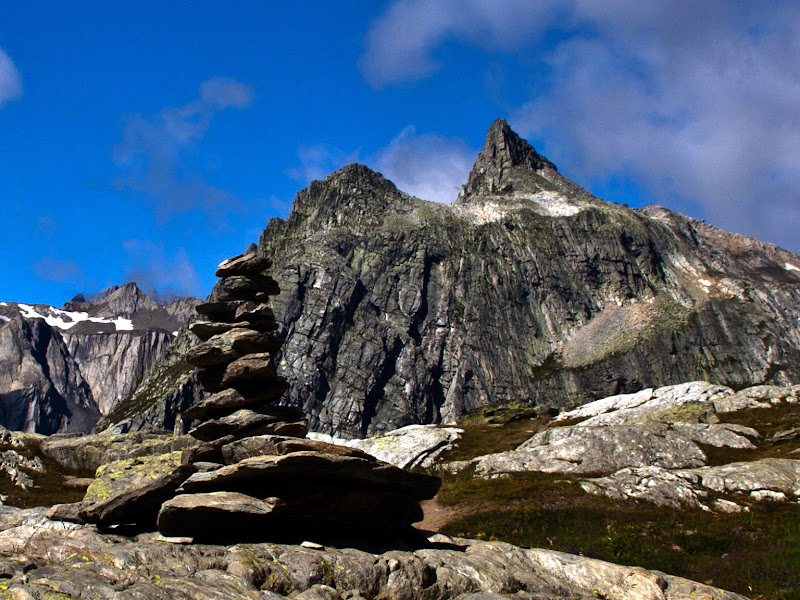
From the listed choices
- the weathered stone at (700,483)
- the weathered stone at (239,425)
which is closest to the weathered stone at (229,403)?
the weathered stone at (239,425)

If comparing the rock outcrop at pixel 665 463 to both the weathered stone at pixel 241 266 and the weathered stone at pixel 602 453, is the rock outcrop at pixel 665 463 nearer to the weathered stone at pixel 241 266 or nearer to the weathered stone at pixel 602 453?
the weathered stone at pixel 602 453

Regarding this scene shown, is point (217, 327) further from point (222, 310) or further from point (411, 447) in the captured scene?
point (411, 447)

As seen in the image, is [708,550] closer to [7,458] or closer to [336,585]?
[336,585]

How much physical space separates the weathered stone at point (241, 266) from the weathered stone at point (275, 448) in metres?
12.5

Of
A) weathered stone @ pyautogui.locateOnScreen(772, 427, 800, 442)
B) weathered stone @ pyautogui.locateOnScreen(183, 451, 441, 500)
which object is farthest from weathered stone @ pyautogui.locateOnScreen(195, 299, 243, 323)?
weathered stone @ pyautogui.locateOnScreen(772, 427, 800, 442)

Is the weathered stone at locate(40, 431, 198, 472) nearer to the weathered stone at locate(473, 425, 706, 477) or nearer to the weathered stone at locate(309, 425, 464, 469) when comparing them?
the weathered stone at locate(309, 425, 464, 469)

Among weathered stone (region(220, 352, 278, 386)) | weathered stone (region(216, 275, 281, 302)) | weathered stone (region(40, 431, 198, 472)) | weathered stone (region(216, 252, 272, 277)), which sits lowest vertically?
weathered stone (region(40, 431, 198, 472))

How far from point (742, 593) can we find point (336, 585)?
13.6 meters

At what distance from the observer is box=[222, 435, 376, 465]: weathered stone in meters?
16.9

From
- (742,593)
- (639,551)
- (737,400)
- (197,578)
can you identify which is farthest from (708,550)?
(737,400)

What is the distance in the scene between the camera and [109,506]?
14852mm

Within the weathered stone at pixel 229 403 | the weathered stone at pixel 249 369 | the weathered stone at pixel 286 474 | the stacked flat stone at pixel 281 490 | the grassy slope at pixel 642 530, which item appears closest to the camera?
the stacked flat stone at pixel 281 490

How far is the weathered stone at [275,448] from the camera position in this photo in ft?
55.6

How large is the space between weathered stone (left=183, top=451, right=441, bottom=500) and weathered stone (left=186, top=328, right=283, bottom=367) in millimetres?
11105
